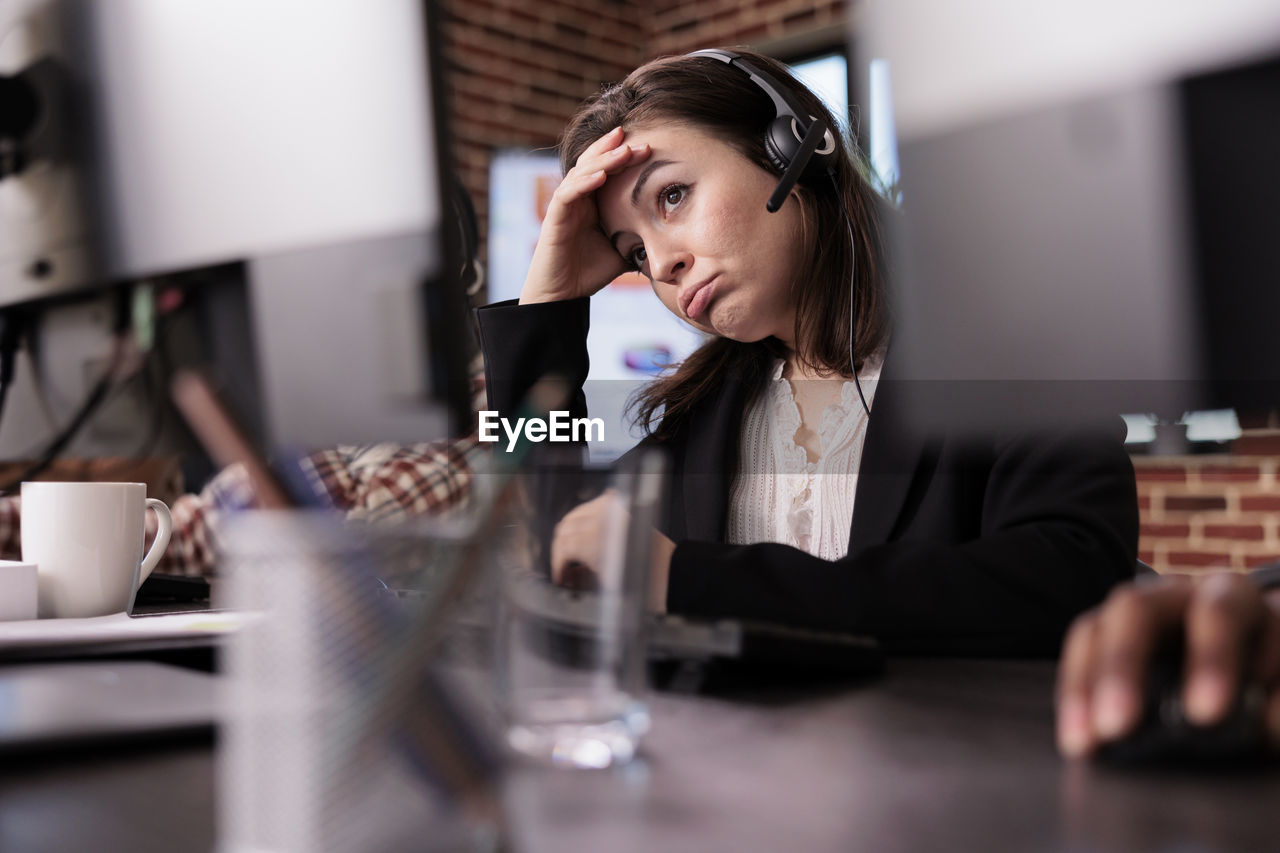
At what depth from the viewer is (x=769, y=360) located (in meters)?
1.23

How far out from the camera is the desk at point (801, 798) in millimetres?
268

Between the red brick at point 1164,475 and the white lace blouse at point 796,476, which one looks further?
the red brick at point 1164,475

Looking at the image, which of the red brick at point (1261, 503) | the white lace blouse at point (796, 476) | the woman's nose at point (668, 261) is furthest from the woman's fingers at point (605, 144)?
the red brick at point (1261, 503)

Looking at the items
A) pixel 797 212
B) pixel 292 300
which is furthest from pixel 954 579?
pixel 797 212

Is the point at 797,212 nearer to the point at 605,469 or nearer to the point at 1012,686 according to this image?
the point at 1012,686

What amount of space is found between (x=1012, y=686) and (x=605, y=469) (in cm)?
25

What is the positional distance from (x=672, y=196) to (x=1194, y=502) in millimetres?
1886

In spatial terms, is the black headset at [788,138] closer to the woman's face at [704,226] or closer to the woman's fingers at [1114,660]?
the woman's face at [704,226]

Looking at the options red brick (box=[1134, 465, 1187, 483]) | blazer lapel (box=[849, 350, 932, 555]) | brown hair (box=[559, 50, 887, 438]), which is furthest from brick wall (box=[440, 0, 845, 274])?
blazer lapel (box=[849, 350, 932, 555])

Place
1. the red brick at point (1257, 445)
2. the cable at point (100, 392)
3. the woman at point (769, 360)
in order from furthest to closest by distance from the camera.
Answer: the woman at point (769, 360)
the cable at point (100, 392)
the red brick at point (1257, 445)

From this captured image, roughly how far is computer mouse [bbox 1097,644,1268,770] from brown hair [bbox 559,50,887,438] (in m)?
0.71

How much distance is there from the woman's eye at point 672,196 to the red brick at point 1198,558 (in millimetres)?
1921

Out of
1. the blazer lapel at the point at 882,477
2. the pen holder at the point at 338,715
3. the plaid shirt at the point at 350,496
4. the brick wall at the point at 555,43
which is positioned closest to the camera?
the pen holder at the point at 338,715

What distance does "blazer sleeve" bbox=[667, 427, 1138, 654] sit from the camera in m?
0.61
